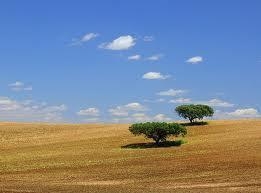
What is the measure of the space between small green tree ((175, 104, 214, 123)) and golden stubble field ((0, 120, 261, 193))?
3739 mm

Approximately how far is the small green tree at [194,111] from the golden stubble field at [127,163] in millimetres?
3739

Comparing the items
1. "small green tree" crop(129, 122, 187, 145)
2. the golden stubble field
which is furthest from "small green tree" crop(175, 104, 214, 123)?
"small green tree" crop(129, 122, 187, 145)

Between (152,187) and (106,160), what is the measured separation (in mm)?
24265

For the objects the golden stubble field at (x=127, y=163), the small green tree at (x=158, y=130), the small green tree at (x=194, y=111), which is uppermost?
the small green tree at (x=194, y=111)

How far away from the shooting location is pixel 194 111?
4373 inches

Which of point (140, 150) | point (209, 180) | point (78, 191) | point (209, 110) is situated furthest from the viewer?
point (209, 110)

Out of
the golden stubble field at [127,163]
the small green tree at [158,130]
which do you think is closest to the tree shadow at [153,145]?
the small green tree at [158,130]

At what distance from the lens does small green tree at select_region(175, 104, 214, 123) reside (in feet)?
363

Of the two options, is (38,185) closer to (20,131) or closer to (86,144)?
(86,144)

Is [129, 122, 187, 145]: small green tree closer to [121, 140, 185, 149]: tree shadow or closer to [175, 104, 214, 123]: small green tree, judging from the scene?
[121, 140, 185, 149]: tree shadow

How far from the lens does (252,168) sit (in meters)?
53.1

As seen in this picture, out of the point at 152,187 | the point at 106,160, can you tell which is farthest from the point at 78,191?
the point at 106,160

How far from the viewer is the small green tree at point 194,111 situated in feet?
363

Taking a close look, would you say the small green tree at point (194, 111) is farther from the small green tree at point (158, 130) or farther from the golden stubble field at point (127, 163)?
the small green tree at point (158, 130)
